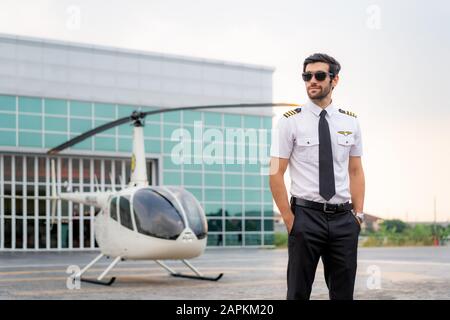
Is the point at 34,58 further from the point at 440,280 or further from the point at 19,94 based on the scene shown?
the point at 440,280

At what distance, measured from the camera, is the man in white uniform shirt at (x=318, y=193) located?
161 inches

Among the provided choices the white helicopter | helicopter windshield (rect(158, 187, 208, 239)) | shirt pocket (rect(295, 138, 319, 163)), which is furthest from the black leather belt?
helicopter windshield (rect(158, 187, 208, 239))

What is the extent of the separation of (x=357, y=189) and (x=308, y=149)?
1.35ft

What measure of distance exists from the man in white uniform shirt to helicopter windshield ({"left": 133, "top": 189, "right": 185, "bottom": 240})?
8.67 metres

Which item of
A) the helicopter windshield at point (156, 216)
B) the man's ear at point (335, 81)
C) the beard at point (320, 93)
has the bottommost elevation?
the helicopter windshield at point (156, 216)

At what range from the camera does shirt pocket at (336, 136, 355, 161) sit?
Answer: 4211mm

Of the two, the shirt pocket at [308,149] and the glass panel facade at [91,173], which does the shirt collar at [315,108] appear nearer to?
the shirt pocket at [308,149]

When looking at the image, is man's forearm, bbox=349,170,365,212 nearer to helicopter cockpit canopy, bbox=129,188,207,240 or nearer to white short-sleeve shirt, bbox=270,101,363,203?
white short-sleeve shirt, bbox=270,101,363,203

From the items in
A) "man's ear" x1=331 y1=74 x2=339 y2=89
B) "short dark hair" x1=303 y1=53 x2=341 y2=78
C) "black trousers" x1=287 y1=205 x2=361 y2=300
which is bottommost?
"black trousers" x1=287 y1=205 x2=361 y2=300

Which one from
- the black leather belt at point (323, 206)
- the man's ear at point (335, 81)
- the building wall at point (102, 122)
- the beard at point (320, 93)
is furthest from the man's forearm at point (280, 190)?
the building wall at point (102, 122)

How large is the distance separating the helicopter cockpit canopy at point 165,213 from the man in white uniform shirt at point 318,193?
8.68 meters
